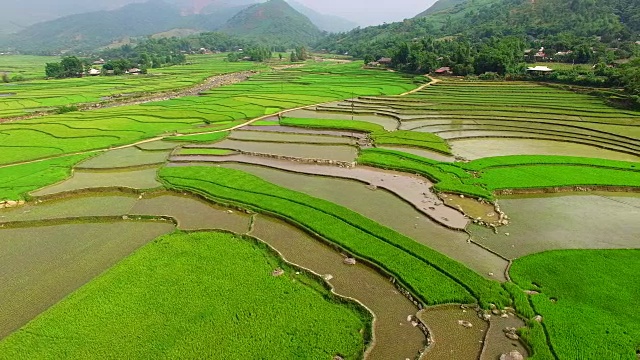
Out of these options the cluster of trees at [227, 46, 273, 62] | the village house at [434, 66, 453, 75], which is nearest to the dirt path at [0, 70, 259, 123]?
the village house at [434, 66, 453, 75]

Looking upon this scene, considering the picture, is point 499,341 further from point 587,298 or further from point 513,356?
point 587,298

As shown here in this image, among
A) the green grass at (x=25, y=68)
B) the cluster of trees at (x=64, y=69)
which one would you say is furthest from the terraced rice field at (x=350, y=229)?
the green grass at (x=25, y=68)

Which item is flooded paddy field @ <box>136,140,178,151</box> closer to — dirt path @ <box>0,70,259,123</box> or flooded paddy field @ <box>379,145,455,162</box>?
flooded paddy field @ <box>379,145,455,162</box>

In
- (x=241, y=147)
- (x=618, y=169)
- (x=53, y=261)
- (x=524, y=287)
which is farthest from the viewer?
(x=241, y=147)

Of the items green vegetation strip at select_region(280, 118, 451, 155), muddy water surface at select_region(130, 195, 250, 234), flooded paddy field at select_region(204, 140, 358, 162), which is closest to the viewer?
Result: muddy water surface at select_region(130, 195, 250, 234)

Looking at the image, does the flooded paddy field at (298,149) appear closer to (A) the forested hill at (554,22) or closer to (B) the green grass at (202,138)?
(B) the green grass at (202,138)

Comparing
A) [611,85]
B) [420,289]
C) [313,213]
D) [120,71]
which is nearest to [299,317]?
[420,289]

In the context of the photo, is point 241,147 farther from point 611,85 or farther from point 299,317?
point 611,85

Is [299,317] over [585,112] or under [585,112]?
under
